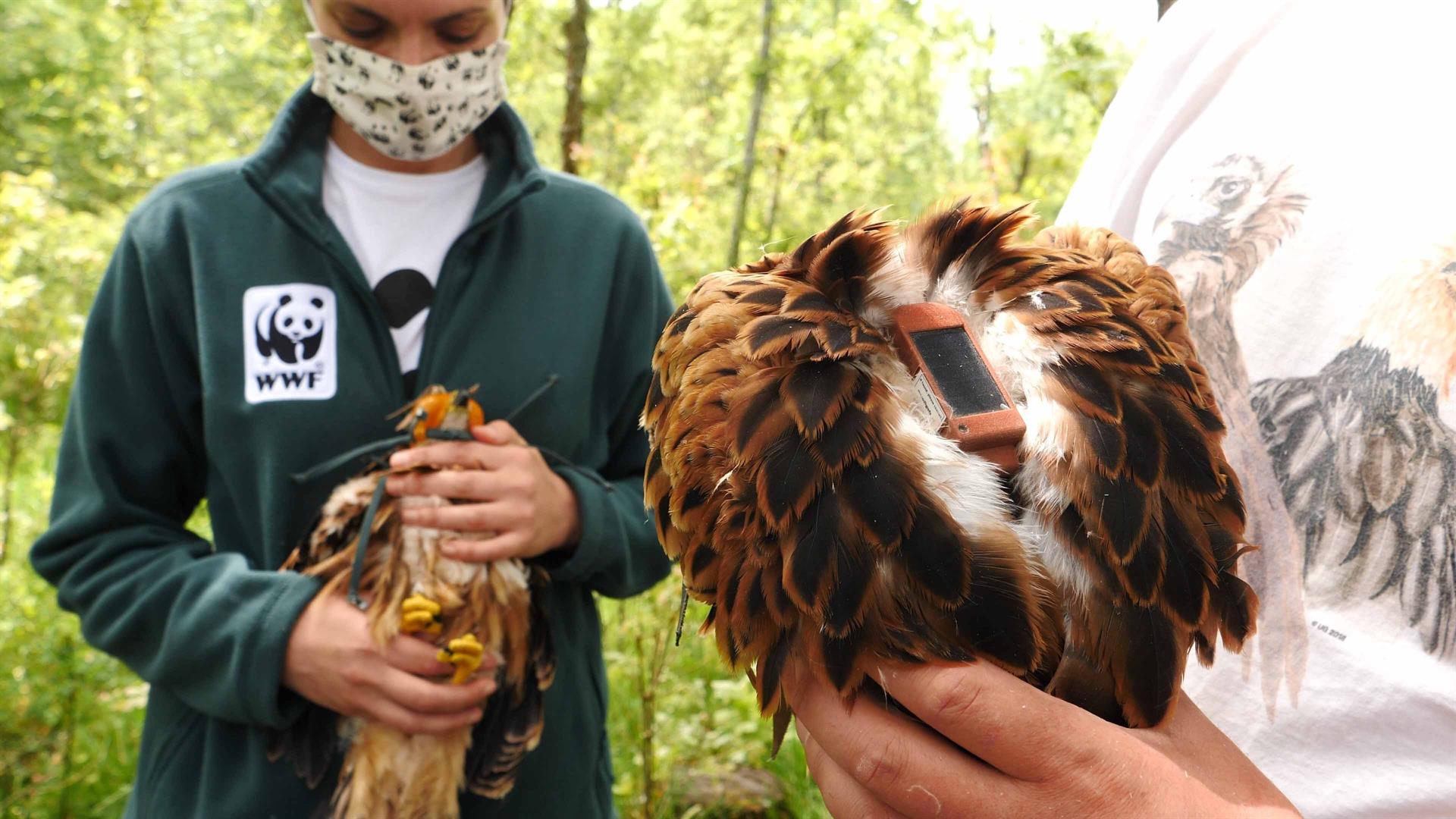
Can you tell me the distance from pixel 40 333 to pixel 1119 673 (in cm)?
572

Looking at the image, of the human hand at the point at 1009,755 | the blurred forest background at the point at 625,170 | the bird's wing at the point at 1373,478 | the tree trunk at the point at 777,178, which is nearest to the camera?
the human hand at the point at 1009,755

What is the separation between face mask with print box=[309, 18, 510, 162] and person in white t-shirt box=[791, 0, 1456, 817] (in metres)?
1.59

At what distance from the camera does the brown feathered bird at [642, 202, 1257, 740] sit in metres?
0.90

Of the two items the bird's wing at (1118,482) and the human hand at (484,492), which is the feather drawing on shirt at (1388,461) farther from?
the human hand at (484,492)

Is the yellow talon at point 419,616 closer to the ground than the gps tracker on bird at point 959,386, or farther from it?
closer to the ground

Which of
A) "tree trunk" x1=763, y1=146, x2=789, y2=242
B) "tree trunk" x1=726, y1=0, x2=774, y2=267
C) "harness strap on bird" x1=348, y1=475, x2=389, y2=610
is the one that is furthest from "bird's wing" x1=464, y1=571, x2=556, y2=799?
"tree trunk" x1=763, y1=146, x2=789, y2=242

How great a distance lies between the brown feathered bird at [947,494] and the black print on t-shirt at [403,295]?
3.83 feet

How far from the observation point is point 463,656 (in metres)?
1.77

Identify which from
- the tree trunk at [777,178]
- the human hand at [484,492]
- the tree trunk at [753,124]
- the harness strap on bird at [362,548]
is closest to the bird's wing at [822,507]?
the human hand at [484,492]

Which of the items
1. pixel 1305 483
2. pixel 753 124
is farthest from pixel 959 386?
pixel 753 124

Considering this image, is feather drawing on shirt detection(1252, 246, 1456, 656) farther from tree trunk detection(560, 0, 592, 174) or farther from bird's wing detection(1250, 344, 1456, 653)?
tree trunk detection(560, 0, 592, 174)

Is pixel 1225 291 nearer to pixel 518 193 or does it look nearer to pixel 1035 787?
pixel 1035 787

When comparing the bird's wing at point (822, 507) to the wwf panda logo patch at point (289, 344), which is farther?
the wwf panda logo patch at point (289, 344)

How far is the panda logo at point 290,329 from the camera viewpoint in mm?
1883
